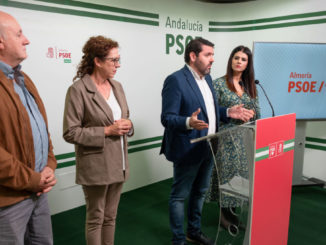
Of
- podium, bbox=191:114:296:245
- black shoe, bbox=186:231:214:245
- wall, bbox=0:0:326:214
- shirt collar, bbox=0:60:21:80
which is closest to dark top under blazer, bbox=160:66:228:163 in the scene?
podium, bbox=191:114:296:245

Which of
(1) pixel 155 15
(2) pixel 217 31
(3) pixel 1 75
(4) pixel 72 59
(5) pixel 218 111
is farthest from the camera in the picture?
(2) pixel 217 31

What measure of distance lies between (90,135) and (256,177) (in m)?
0.94

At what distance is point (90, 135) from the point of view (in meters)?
1.64

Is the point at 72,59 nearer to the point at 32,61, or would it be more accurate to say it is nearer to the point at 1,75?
the point at 32,61

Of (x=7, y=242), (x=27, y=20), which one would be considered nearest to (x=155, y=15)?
(x=27, y=20)

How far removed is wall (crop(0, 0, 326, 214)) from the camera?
2.74m

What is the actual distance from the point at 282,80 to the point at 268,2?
4.43ft

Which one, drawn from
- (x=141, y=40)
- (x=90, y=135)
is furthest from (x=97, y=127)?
(x=141, y=40)

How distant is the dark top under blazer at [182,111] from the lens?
78.9 inches

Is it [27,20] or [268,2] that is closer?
[27,20]

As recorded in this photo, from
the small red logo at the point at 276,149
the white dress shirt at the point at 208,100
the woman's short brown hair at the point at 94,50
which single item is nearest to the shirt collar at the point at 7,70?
the woman's short brown hair at the point at 94,50

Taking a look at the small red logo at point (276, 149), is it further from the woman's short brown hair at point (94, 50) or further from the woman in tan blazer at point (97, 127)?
the woman's short brown hair at point (94, 50)

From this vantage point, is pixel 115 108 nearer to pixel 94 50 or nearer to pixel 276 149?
pixel 94 50

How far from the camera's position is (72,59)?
2934mm
